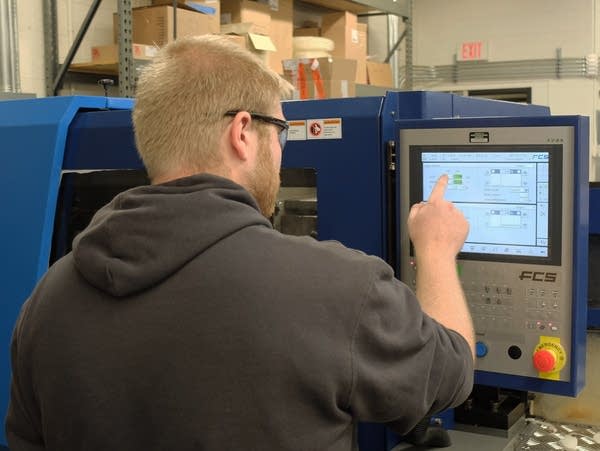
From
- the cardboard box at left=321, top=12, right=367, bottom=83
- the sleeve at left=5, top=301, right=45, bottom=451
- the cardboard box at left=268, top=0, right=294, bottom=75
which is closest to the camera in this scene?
the sleeve at left=5, top=301, right=45, bottom=451

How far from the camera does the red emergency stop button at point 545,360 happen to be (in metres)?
1.22

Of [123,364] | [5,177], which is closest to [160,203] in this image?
[123,364]

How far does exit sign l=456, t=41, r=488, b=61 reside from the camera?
6.04m

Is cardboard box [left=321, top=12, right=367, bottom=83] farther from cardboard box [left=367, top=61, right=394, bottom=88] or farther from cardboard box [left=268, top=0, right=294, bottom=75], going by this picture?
cardboard box [left=268, top=0, right=294, bottom=75]

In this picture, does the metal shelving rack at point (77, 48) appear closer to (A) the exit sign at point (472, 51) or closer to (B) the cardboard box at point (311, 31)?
(B) the cardboard box at point (311, 31)

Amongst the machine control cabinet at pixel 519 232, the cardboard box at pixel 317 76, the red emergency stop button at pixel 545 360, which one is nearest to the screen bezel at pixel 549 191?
the machine control cabinet at pixel 519 232

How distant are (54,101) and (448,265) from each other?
1.05 meters

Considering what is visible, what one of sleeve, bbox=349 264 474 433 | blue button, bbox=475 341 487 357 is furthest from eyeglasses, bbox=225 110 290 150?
blue button, bbox=475 341 487 357

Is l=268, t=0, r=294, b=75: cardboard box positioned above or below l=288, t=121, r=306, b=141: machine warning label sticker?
above

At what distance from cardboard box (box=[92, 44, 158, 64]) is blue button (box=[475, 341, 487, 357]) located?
7.49ft

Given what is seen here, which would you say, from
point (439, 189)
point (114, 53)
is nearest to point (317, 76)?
point (114, 53)

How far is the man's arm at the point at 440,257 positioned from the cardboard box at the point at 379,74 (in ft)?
11.5

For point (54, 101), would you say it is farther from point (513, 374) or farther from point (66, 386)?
point (513, 374)

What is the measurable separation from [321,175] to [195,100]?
46cm
